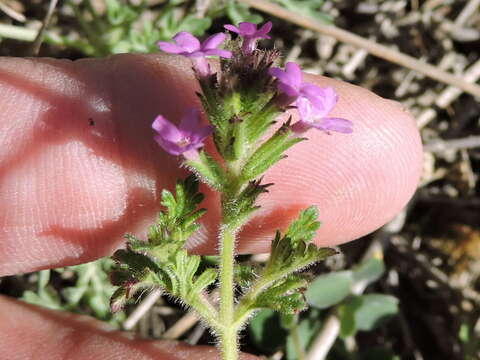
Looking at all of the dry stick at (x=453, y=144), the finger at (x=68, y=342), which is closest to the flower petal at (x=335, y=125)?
the finger at (x=68, y=342)

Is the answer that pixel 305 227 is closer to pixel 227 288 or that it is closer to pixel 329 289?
pixel 227 288

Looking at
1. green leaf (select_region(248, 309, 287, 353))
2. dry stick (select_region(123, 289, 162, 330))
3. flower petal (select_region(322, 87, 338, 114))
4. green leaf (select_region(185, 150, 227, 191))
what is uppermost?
flower petal (select_region(322, 87, 338, 114))

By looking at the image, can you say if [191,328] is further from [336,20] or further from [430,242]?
[336,20]

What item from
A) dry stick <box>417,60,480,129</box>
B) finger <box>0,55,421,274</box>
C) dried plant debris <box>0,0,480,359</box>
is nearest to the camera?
finger <box>0,55,421,274</box>

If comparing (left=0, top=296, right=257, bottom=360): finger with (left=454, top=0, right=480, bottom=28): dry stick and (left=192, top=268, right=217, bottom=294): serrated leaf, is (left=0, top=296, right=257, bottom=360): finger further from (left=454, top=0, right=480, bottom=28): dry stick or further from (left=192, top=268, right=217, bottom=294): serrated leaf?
(left=454, top=0, right=480, bottom=28): dry stick

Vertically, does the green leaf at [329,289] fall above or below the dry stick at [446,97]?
below

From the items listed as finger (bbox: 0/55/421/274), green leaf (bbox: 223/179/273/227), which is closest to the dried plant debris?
finger (bbox: 0/55/421/274)

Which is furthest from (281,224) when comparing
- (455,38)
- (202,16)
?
(455,38)

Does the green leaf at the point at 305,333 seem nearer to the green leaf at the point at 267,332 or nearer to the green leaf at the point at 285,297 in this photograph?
the green leaf at the point at 267,332
